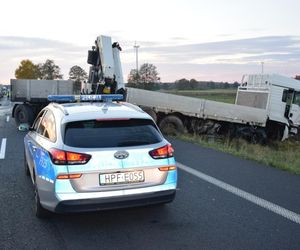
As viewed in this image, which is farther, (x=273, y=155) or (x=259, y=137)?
(x=259, y=137)

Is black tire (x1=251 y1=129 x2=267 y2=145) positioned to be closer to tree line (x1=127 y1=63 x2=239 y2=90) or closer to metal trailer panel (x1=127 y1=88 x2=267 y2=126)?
metal trailer panel (x1=127 y1=88 x2=267 y2=126)

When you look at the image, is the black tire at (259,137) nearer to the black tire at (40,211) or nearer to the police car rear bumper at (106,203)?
the police car rear bumper at (106,203)

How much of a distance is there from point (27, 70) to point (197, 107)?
308 feet

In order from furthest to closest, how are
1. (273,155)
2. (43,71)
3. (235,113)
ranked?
(43,71)
(235,113)
(273,155)

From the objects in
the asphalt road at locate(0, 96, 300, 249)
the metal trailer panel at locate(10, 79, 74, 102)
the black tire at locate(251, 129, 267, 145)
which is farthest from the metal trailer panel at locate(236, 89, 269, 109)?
the asphalt road at locate(0, 96, 300, 249)

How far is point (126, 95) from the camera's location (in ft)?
54.7

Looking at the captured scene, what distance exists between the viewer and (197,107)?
55.3 feet

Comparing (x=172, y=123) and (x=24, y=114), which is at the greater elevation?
(x=172, y=123)

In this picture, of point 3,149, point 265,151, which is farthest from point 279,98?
point 3,149

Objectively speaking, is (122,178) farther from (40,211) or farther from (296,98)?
(296,98)

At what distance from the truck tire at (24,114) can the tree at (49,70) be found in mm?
90632

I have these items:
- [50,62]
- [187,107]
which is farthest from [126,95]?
[50,62]

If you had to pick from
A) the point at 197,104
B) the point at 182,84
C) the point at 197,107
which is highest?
the point at 197,104

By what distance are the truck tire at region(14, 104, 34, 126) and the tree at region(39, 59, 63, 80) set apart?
90.6 metres
